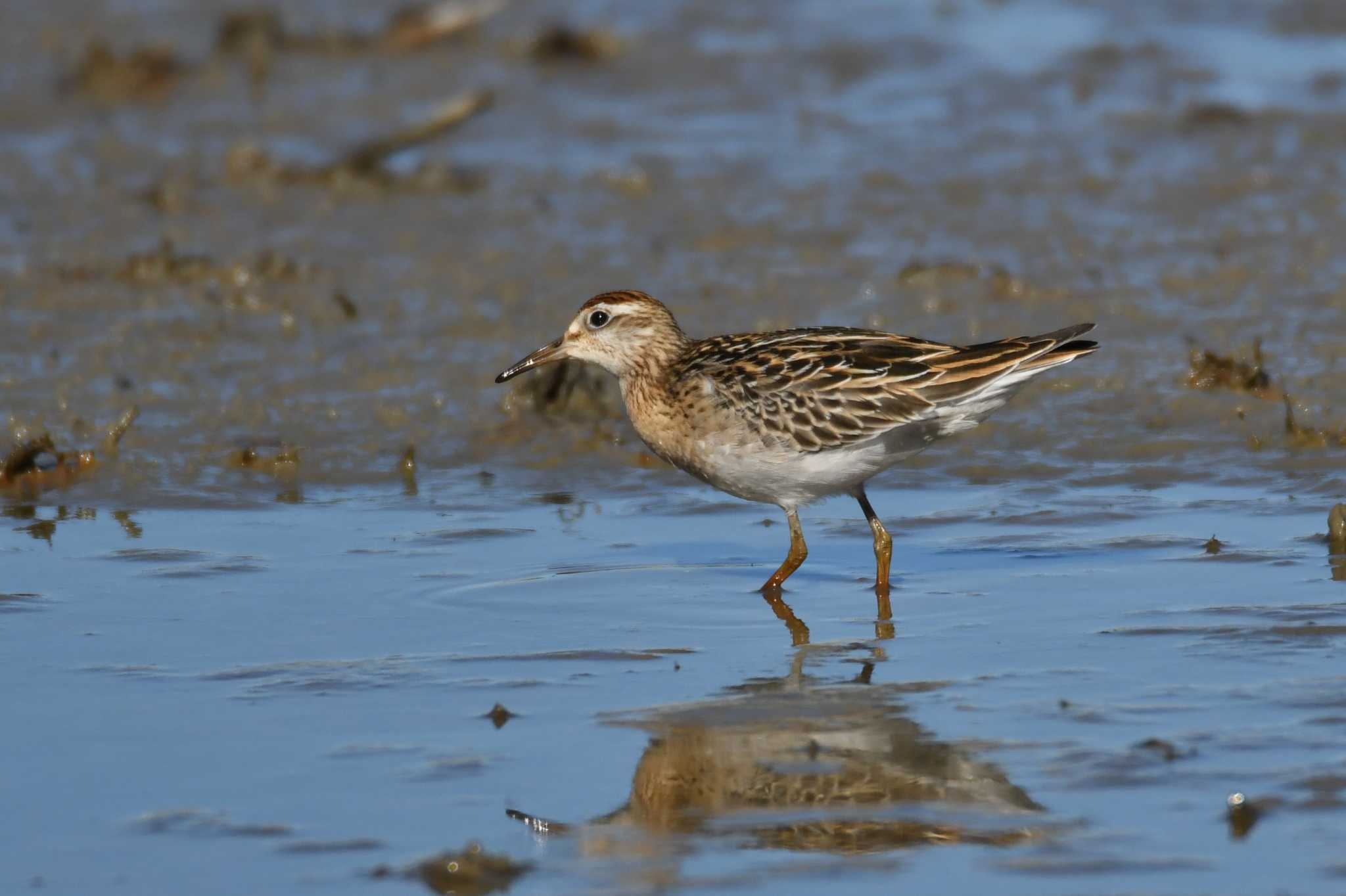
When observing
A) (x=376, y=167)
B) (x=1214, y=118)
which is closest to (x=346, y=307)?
(x=376, y=167)

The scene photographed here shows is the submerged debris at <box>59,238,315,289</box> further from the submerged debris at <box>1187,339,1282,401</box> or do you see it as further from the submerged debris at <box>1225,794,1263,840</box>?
the submerged debris at <box>1225,794,1263,840</box>

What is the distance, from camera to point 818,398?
9273 millimetres

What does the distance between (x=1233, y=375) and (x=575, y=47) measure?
9.75 meters

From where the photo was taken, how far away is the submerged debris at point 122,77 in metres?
19.1

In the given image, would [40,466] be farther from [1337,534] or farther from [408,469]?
[1337,534]

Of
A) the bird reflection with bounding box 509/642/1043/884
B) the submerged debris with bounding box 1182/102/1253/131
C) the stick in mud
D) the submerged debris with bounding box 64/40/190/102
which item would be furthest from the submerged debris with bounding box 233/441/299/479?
the submerged debris with bounding box 1182/102/1253/131

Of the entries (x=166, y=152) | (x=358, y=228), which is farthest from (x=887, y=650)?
(x=166, y=152)

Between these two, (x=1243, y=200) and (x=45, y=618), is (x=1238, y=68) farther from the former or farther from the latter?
(x=45, y=618)

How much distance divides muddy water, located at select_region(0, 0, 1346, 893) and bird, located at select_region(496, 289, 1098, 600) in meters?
0.48

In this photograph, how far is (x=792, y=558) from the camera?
943 centimetres

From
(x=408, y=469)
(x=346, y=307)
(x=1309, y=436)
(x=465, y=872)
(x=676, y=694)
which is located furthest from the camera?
(x=346, y=307)

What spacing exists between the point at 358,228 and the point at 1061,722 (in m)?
9.48

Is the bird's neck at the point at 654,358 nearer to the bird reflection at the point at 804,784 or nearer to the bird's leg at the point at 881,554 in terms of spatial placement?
the bird's leg at the point at 881,554

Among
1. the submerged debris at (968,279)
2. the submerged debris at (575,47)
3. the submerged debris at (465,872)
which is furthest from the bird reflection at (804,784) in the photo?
the submerged debris at (575,47)
